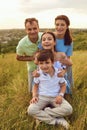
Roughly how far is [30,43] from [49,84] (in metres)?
0.78

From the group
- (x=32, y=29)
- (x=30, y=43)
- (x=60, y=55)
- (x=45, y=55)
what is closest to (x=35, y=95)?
(x=45, y=55)

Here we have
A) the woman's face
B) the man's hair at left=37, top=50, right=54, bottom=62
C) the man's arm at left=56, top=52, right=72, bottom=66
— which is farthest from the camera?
the woman's face

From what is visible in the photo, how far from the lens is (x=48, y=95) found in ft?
14.1

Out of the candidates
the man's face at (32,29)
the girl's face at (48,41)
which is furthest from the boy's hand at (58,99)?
the man's face at (32,29)

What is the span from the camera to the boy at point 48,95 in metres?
4.25

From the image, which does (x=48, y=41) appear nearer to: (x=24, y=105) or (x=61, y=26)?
(x=61, y=26)

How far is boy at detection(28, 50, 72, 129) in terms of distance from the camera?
4.25 m

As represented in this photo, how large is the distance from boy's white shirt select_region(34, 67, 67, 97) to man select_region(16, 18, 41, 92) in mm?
503

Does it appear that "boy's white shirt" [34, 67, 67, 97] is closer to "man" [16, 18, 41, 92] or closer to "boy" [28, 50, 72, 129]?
"boy" [28, 50, 72, 129]

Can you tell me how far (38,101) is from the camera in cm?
433

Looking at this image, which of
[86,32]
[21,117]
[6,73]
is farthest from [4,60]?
[86,32]

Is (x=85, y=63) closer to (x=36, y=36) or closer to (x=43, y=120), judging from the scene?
(x=36, y=36)

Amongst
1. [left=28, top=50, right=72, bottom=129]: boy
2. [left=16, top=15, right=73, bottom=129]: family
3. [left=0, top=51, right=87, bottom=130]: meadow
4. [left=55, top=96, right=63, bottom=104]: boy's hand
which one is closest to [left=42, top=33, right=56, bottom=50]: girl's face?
[left=16, top=15, right=73, bottom=129]: family

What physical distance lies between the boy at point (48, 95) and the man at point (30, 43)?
1.63 feet
